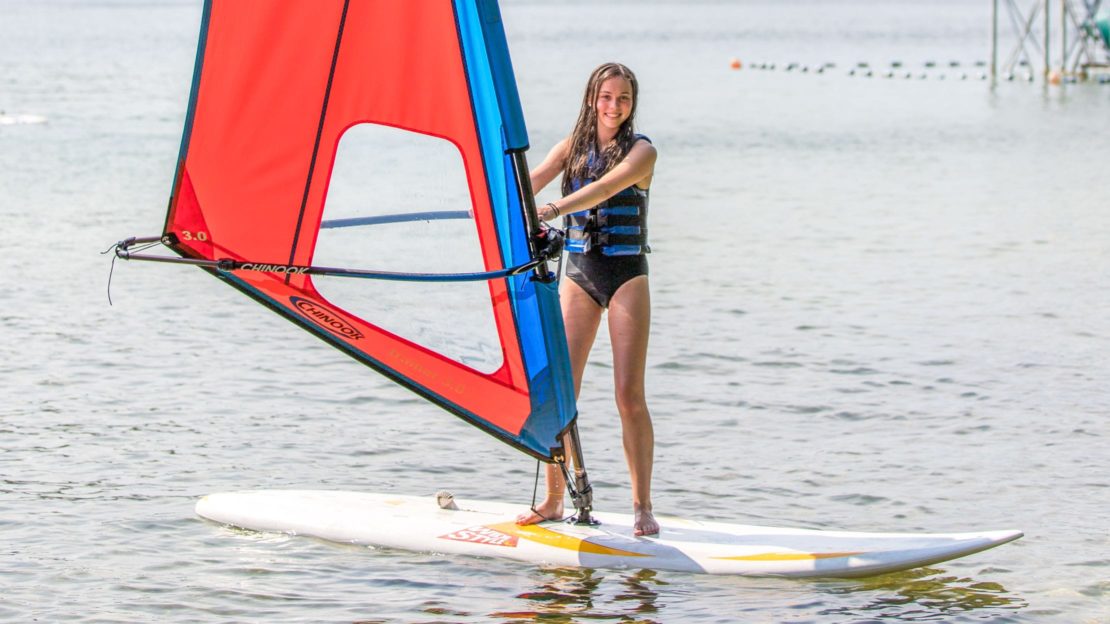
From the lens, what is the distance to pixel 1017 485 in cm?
764

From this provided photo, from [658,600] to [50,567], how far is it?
2470 mm

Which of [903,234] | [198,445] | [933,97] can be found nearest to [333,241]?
[198,445]

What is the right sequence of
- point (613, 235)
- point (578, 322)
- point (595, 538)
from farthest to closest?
1. point (595, 538)
2. point (578, 322)
3. point (613, 235)

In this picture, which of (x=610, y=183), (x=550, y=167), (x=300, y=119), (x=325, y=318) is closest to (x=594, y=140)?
(x=550, y=167)

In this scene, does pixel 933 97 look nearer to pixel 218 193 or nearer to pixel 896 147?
pixel 896 147

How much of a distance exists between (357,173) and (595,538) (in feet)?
5.76

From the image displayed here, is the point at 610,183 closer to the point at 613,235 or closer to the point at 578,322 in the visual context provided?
the point at 613,235

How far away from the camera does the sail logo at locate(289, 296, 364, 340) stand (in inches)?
230

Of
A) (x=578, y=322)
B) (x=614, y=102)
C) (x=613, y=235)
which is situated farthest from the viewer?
(x=578, y=322)

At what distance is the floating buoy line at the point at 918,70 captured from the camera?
138 feet

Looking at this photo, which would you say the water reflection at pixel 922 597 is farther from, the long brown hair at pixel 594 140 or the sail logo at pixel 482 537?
the long brown hair at pixel 594 140

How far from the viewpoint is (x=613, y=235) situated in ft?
19.0

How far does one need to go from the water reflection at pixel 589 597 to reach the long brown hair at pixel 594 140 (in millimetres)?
1507

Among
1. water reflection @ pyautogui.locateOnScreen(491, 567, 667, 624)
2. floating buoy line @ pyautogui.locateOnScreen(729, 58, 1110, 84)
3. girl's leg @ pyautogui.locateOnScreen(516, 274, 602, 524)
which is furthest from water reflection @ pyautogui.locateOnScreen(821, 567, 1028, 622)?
floating buoy line @ pyautogui.locateOnScreen(729, 58, 1110, 84)
